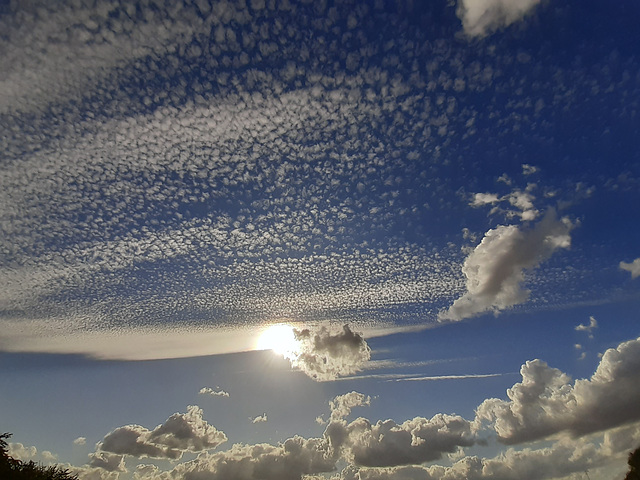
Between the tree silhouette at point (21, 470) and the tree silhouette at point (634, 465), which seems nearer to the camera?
the tree silhouette at point (21, 470)

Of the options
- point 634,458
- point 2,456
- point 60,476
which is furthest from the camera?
point 634,458

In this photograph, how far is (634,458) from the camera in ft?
373

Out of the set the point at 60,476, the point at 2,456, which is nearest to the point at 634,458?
the point at 60,476

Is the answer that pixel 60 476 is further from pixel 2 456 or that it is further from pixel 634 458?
pixel 634 458

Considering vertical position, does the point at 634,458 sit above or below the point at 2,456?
below

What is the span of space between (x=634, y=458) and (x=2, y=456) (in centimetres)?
14765

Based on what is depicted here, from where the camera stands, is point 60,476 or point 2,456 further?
point 60,476

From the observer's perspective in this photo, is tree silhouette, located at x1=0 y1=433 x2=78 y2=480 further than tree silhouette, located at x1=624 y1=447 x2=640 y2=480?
No

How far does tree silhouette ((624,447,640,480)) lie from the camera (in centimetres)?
10994

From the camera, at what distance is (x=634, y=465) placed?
11206 centimetres

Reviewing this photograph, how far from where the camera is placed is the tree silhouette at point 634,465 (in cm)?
10994

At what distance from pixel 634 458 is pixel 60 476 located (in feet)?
459

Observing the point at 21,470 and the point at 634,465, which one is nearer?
the point at 21,470

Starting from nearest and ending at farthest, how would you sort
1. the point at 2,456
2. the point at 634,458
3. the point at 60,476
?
the point at 2,456
the point at 60,476
the point at 634,458
